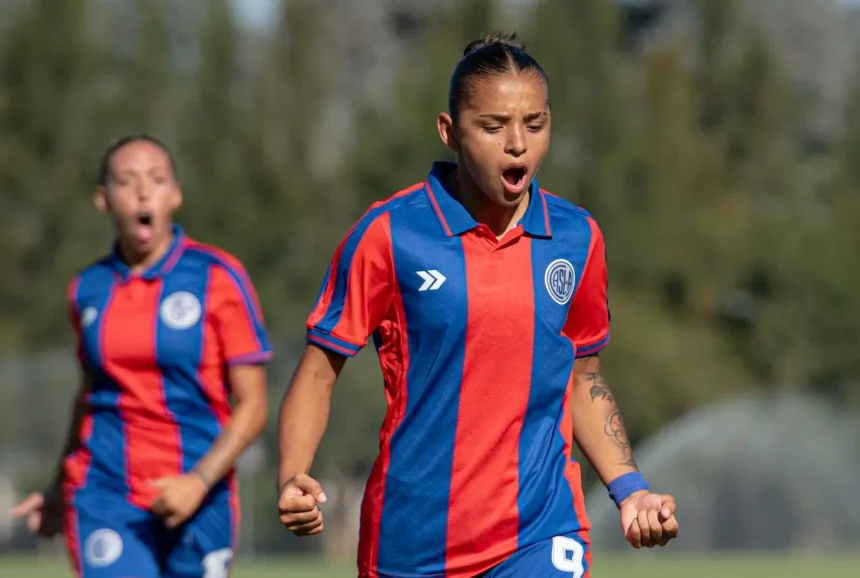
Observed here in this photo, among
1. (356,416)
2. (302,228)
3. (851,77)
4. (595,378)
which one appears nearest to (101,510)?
(595,378)

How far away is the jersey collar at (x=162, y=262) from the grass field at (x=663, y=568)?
10.2m

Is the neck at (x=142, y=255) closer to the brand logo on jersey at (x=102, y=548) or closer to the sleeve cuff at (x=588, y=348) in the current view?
the brand logo on jersey at (x=102, y=548)

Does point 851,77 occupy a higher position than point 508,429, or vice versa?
point 851,77

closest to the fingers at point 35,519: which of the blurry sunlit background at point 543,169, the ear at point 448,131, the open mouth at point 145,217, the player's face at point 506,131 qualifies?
the open mouth at point 145,217

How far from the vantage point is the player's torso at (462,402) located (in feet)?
15.8

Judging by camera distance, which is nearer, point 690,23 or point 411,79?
point 411,79

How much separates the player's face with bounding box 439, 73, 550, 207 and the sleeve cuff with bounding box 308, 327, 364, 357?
1.92ft

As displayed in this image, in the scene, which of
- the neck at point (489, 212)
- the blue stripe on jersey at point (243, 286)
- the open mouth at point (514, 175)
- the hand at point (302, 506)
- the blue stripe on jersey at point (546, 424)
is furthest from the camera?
the blue stripe on jersey at point (243, 286)

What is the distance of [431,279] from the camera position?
480 cm

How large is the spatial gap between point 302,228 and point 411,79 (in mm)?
6157

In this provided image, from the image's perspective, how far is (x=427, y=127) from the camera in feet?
125

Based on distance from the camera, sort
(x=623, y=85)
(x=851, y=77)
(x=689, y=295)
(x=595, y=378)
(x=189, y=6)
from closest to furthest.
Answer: (x=595, y=378) → (x=689, y=295) → (x=623, y=85) → (x=851, y=77) → (x=189, y=6)

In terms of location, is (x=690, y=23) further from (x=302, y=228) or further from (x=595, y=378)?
(x=595, y=378)

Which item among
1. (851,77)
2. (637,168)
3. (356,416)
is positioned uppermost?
(851,77)
